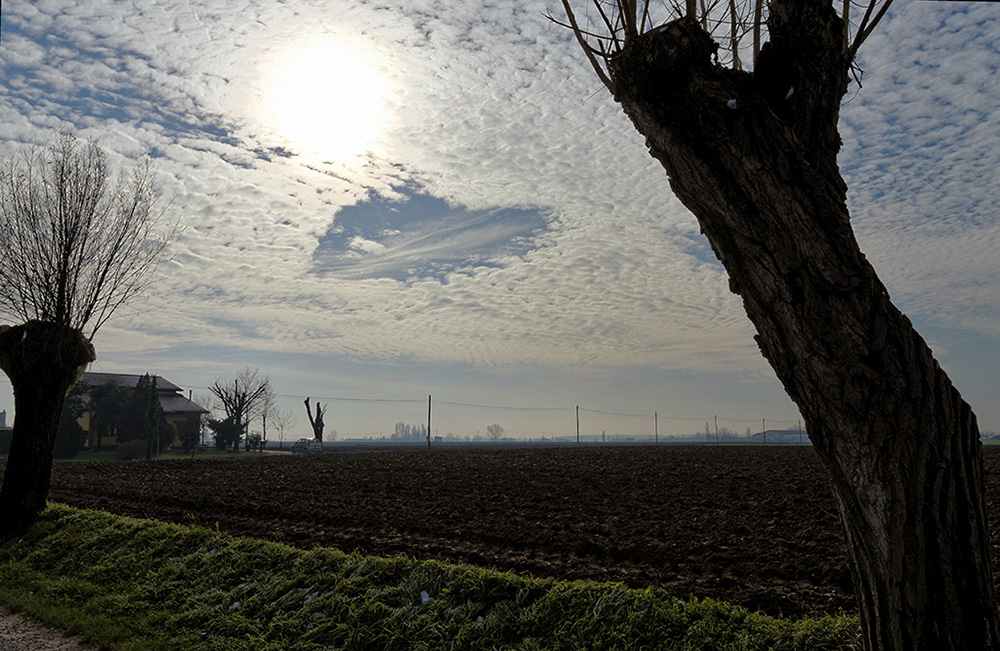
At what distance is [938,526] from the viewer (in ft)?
10.1

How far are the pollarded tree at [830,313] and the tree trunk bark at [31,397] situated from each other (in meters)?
13.1

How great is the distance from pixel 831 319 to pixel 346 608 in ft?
19.7

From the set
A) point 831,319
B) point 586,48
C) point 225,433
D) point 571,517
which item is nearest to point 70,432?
point 225,433

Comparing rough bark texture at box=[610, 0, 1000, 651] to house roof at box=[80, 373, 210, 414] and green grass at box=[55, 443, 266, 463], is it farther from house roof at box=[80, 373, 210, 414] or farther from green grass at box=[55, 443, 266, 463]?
house roof at box=[80, 373, 210, 414]

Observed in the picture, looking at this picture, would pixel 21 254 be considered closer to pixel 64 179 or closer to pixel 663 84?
pixel 64 179

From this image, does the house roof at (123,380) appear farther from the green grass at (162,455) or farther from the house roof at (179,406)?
the green grass at (162,455)

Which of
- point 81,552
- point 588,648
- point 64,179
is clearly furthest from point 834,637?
point 64,179

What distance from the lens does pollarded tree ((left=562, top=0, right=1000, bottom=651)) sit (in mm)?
3088

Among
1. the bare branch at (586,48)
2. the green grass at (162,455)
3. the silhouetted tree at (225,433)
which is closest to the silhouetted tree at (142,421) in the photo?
the green grass at (162,455)

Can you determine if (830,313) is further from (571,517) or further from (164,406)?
(164,406)

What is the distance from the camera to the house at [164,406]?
48844 mm

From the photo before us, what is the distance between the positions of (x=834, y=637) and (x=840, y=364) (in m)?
3.43

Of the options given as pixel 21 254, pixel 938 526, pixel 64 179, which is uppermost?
pixel 64 179

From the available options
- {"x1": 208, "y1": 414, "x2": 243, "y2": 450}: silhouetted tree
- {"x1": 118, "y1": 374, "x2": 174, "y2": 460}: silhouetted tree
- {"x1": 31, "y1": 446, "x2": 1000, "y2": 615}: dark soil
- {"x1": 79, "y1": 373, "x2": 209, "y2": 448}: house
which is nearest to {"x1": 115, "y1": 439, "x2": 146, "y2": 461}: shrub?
{"x1": 118, "y1": 374, "x2": 174, "y2": 460}: silhouetted tree
